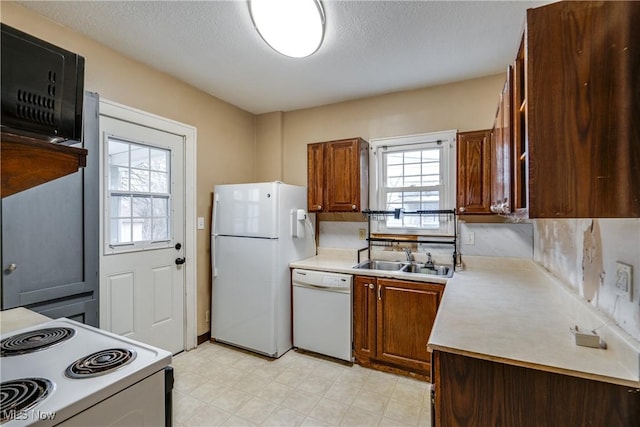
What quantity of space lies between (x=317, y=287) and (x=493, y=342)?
5.63ft

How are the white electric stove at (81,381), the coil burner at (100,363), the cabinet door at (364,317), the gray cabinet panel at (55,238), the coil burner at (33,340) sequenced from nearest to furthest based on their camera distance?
the white electric stove at (81,381) < the coil burner at (100,363) < the coil burner at (33,340) < the gray cabinet panel at (55,238) < the cabinet door at (364,317)

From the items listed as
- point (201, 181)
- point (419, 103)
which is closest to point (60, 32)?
point (201, 181)

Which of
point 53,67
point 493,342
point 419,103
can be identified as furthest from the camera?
point 419,103

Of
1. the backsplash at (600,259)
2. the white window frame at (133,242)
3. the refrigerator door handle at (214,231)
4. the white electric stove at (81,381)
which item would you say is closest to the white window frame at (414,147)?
the backsplash at (600,259)

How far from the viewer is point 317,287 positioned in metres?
2.75

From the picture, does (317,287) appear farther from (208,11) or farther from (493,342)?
(208,11)

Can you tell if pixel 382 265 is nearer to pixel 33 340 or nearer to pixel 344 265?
pixel 344 265

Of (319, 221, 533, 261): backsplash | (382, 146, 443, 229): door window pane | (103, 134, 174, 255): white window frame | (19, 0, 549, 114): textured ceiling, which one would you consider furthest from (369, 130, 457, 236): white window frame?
(103, 134, 174, 255): white window frame

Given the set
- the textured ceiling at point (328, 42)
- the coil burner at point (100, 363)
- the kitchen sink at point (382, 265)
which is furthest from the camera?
the kitchen sink at point (382, 265)

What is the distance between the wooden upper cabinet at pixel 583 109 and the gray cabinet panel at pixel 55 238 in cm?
233

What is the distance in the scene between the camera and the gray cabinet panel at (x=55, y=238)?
160cm

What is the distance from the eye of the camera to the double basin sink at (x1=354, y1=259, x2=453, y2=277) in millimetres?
2686

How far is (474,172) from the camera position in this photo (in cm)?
249

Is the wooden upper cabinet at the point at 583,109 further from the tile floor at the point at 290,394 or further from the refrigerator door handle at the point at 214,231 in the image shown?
the refrigerator door handle at the point at 214,231
